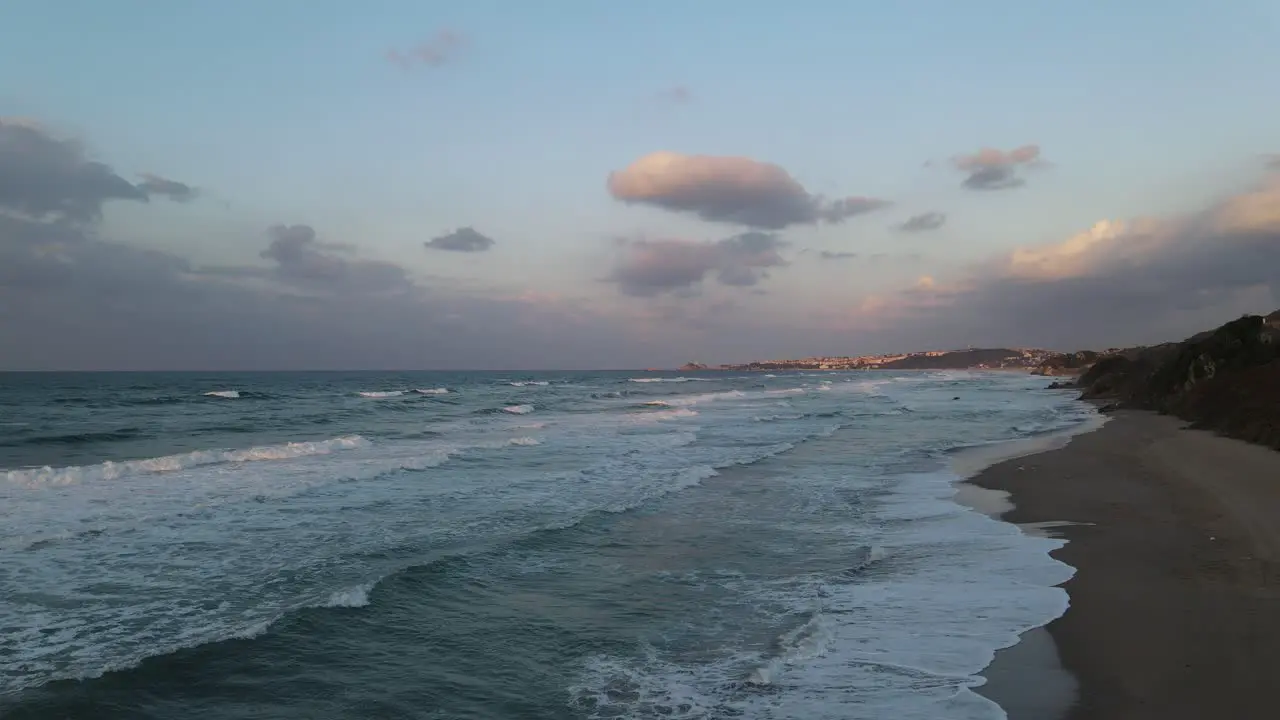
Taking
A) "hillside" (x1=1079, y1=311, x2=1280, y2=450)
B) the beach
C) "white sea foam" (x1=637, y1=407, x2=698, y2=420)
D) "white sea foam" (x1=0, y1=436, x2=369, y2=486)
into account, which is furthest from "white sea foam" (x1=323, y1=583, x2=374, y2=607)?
"white sea foam" (x1=637, y1=407, x2=698, y2=420)

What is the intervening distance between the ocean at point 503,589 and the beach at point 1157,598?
1.52 ft

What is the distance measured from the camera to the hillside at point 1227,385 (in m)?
21.0

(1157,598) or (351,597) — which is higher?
(1157,598)

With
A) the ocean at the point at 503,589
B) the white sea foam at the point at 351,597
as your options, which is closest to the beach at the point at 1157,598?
the ocean at the point at 503,589

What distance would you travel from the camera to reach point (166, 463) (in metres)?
20.9

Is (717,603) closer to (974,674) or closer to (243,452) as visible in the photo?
(974,674)

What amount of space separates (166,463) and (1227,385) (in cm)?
3339

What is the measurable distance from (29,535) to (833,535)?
1287 cm

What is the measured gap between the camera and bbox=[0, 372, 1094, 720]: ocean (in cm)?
638

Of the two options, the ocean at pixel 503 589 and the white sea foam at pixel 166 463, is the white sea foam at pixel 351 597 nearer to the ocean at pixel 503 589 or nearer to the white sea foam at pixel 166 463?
the ocean at pixel 503 589

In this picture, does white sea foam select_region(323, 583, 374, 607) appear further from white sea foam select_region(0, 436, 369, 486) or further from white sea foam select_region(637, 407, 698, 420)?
white sea foam select_region(637, 407, 698, 420)

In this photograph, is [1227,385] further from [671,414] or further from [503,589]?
[503,589]

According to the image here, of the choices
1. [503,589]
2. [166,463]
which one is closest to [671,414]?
[166,463]

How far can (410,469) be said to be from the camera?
1988cm
